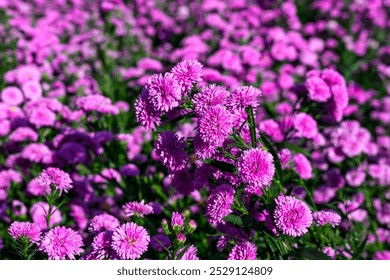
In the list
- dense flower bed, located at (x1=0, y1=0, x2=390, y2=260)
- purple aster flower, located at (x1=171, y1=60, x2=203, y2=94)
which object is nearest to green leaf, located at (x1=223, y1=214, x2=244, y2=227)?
dense flower bed, located at (x1=0, y1=0, x2=390, y2=260)

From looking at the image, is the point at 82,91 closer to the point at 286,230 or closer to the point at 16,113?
the point at 16,113

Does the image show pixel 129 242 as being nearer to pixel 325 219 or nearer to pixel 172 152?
pixel 172 152

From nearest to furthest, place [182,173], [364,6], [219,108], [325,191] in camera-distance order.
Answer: [219,108]
[182,173]
[325,191]
[364,6]

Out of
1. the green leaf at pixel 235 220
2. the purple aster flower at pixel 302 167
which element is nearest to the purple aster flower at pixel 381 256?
the purple aster flower at pixel 302 167

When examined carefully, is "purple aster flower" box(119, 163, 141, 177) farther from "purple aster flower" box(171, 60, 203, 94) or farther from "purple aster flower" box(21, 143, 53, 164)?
"purple aster flower" box(171, 60, 203, 94)

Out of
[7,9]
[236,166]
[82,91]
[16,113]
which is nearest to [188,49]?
[82,91]

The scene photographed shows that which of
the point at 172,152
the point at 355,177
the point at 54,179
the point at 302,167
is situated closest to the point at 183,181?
the point at 172,152
